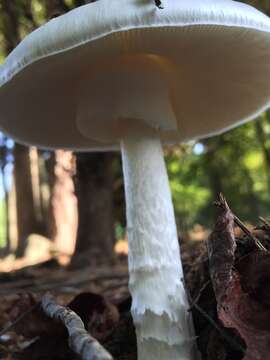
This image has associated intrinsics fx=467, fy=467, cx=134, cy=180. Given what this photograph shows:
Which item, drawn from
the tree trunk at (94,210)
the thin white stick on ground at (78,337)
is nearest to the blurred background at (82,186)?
the tree trunk at (94,210)

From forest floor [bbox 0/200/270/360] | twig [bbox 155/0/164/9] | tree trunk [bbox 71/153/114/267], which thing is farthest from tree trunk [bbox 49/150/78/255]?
twig [bbox 155/0/164/9]

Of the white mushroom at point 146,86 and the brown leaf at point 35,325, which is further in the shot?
the brown leaf at point 35,325

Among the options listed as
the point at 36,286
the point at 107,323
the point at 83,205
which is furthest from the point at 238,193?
the point at 107,323

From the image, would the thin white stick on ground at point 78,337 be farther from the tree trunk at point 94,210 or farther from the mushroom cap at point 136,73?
the tree trunk at point 94,210

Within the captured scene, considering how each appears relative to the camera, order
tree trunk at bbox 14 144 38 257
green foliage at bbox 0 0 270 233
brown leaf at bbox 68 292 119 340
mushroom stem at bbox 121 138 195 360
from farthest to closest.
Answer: tree trunk at bbox 14 144 38 257
green foliage at bbox 0 0 270 233
brown leaf at bbox 68 292 119 340
mushroom stem at bbox 121 138 195 360

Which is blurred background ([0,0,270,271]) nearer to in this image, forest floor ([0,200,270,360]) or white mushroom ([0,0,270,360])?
white mushroom ([0,0,270,360])

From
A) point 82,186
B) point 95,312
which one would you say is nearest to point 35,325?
point 95,312
